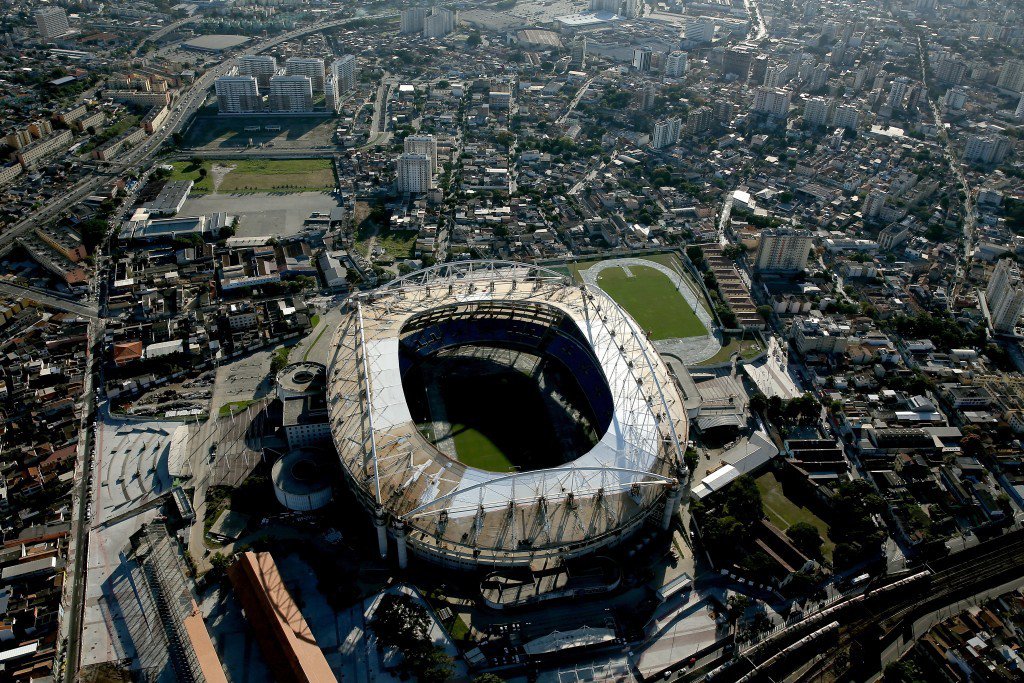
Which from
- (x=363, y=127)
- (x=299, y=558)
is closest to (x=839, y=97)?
(x=363, y=127)

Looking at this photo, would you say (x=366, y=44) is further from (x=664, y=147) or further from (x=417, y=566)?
(x=417, y=566)

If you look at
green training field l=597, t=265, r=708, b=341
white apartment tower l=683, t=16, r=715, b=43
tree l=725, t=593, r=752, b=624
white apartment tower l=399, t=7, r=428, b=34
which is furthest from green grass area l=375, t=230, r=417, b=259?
white apartment tower l=683, t=16, r=715, b=43

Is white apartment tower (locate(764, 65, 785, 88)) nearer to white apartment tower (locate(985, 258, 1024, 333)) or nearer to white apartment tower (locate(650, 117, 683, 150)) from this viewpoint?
white apartment tower (locate(650, 117, 683, 150))

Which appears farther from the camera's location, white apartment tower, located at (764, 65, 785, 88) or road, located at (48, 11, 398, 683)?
white apartment tower, located at (764, 65, 785, 88)

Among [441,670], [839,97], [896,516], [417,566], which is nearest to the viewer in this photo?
[441,670]

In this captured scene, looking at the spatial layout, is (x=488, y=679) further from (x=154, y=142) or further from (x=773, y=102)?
(x=773, y=102)

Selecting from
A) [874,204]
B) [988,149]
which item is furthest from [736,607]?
[988,149]

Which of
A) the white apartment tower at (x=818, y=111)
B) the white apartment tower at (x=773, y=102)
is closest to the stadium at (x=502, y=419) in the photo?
the white apartment tower at (x=773, y=102)
